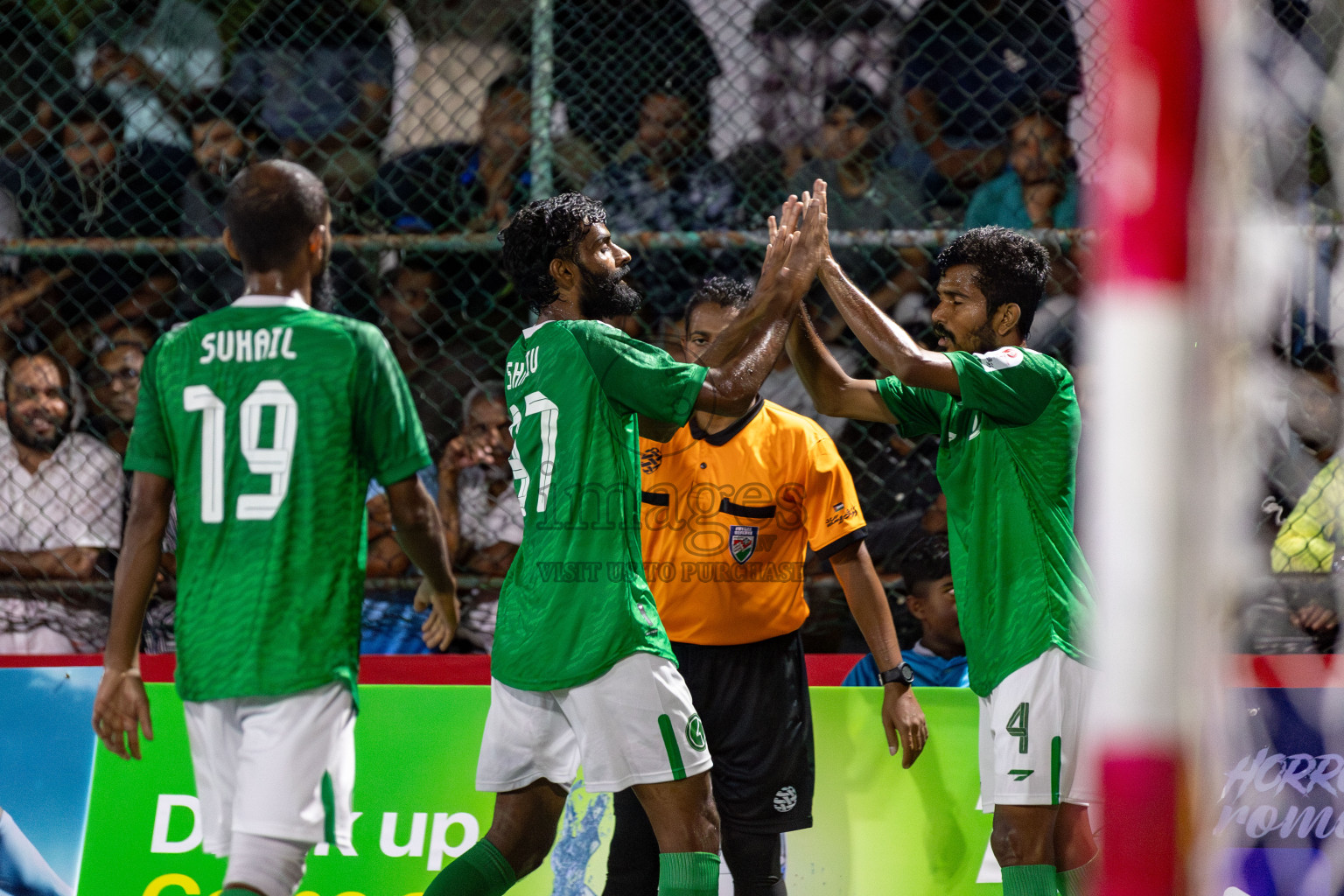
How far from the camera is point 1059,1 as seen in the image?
16.4 feet

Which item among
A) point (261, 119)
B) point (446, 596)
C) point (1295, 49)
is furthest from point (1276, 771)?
point (261, 119)

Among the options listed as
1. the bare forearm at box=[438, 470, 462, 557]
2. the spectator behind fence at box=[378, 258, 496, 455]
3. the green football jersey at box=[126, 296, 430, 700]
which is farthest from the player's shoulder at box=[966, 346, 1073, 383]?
the spectator behind fence at box=[378, 258, 496, 455]

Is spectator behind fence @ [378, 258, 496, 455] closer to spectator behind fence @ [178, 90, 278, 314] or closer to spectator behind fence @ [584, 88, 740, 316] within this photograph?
spectator behind fence @ [178, 90, 278, 314]

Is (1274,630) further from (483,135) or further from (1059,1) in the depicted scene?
(483,135)

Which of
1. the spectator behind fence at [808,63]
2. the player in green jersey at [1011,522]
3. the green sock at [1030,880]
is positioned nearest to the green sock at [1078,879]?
the player in green jersey at [1011,522]

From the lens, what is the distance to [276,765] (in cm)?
245

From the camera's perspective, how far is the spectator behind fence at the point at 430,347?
4.90 m

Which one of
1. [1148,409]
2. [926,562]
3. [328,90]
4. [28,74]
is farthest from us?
[28,74]

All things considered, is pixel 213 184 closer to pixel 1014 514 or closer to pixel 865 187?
pixel 865 187

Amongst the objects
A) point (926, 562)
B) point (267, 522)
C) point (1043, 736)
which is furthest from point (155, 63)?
point (1043, 736)

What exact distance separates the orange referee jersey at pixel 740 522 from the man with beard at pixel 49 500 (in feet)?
7.33

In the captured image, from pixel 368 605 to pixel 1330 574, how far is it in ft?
10.6

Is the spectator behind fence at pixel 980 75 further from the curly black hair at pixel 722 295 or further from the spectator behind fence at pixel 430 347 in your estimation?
the spectator behind fence at pixel 430 347

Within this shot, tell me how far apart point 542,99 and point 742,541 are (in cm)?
201
